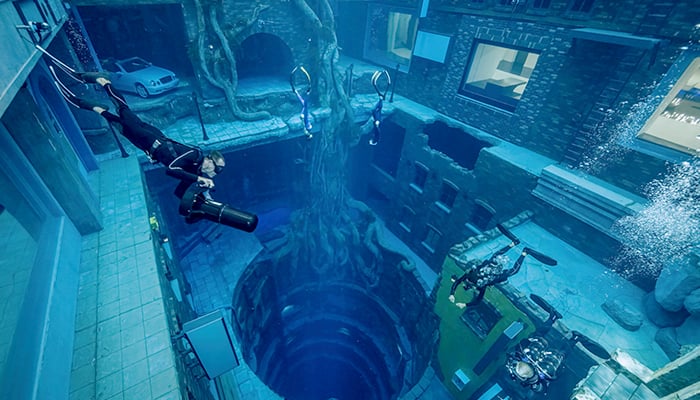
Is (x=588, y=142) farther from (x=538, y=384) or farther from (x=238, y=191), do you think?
(x=238, y=191)

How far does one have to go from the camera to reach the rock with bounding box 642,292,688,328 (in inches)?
303

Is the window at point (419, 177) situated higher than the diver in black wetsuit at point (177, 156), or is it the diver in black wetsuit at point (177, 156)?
the diver in black wetsuit at point (177, 156)

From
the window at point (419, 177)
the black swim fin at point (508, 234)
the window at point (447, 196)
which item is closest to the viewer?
the black swim fin at point (508, 234)

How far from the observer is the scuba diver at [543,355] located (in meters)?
7.15

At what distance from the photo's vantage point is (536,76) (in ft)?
39.8

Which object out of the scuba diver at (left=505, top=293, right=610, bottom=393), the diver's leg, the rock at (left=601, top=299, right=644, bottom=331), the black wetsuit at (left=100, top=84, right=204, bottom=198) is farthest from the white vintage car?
the rock at (left=601, top=299, right=644, bottom=331)

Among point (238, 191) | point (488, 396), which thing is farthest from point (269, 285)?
point (488, 396)

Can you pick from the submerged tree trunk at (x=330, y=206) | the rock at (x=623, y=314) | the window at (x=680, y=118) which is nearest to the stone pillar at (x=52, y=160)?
the submerged tree trunk at (x=330, y=206)

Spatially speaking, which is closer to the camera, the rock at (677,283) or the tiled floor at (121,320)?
the tiled floor at (121,320)

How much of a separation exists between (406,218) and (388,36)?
41.4 feet

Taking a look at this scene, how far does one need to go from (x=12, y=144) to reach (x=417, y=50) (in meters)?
16.5

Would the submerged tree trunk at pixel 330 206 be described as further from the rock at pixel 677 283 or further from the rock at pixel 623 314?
the rock at pixel 677 283

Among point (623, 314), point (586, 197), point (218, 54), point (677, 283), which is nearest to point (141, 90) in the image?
point (218, 54)

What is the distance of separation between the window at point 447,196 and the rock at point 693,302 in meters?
8.56
